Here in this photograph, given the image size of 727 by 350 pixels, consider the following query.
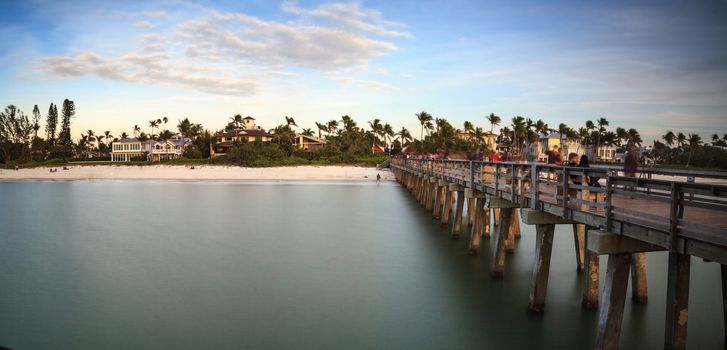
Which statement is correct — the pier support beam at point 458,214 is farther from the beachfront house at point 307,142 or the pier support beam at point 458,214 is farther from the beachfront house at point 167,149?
the beachfront house at point 167,149

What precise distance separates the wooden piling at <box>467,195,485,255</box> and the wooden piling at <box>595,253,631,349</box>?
8722 millimetres

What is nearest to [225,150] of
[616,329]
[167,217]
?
[167,217]

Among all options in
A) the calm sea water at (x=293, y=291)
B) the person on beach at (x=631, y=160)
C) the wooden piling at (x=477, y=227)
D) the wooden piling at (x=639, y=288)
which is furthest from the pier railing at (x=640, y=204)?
the wooden piling at (x=477, y=227)

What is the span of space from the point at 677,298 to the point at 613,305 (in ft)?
2.77

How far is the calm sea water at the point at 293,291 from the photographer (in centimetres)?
1076

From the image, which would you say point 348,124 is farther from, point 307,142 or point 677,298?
point 677,298

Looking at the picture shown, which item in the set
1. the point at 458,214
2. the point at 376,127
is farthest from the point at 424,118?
the point at 458,214

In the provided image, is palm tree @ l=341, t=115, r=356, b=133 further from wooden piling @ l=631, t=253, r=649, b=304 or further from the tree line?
wooden piling @ l=631, t=253, r=649, b=304

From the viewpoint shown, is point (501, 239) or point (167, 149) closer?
point (501, 239)

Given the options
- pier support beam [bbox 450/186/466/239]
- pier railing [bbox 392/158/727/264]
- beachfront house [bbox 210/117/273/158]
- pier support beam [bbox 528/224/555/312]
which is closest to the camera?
pier railing [bbox 392/158/727/264]

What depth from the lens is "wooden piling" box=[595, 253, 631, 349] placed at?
739 centimetres

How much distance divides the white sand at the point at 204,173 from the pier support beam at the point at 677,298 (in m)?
54.0

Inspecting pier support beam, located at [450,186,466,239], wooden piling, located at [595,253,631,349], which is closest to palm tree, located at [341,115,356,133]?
pier support beam, located at [450,186,466,239]

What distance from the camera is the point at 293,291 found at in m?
14.5
